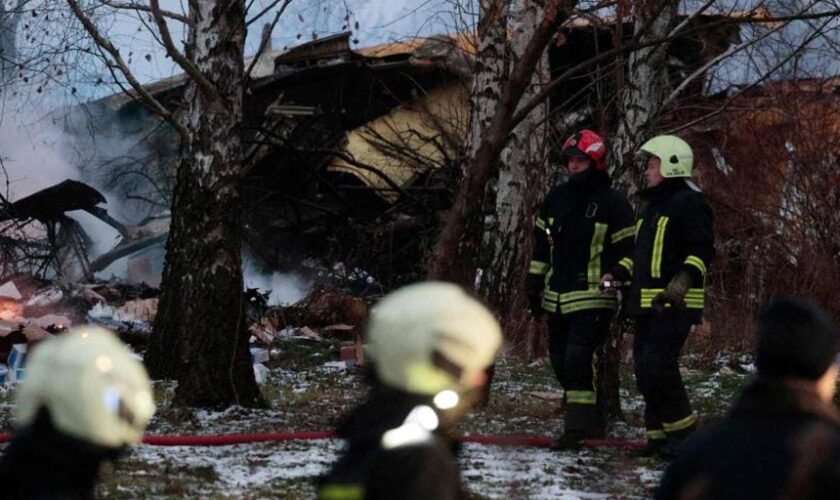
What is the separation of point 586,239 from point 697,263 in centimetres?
72

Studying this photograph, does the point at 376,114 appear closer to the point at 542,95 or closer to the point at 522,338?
the point at 522,338

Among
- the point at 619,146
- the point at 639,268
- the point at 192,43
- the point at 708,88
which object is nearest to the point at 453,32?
the point at 708,88

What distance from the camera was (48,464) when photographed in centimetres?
305

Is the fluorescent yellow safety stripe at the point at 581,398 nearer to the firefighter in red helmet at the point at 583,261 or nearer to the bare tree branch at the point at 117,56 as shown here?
→ the firefighter in red helmet at the point at 583,261

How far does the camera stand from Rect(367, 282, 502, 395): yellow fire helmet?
320cm

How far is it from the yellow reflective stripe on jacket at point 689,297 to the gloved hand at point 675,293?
1.3 inches

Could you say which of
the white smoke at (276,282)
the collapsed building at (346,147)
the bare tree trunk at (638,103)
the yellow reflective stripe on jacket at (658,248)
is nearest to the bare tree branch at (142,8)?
the bare tree trunk at (638,103)

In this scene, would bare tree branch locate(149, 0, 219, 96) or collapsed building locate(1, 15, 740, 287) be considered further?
collapsed building locate(1, 15, 740, 287)

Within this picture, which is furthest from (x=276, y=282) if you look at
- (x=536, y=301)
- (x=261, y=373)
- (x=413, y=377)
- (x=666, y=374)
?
(x=413, y=377)

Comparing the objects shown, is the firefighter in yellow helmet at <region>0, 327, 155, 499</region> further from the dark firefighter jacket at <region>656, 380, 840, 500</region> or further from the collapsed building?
the collapsed building

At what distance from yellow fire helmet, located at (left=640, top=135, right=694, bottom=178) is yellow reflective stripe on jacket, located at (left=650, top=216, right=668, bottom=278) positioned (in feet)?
0.88

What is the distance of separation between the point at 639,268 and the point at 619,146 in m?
3.51

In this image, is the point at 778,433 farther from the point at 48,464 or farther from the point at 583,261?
the point at 583,261

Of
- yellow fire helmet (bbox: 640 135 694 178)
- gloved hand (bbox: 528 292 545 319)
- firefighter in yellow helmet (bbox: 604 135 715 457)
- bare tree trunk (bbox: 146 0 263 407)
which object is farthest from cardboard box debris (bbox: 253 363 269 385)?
yellow fire helmet (bbox: 640 135 694 178)
